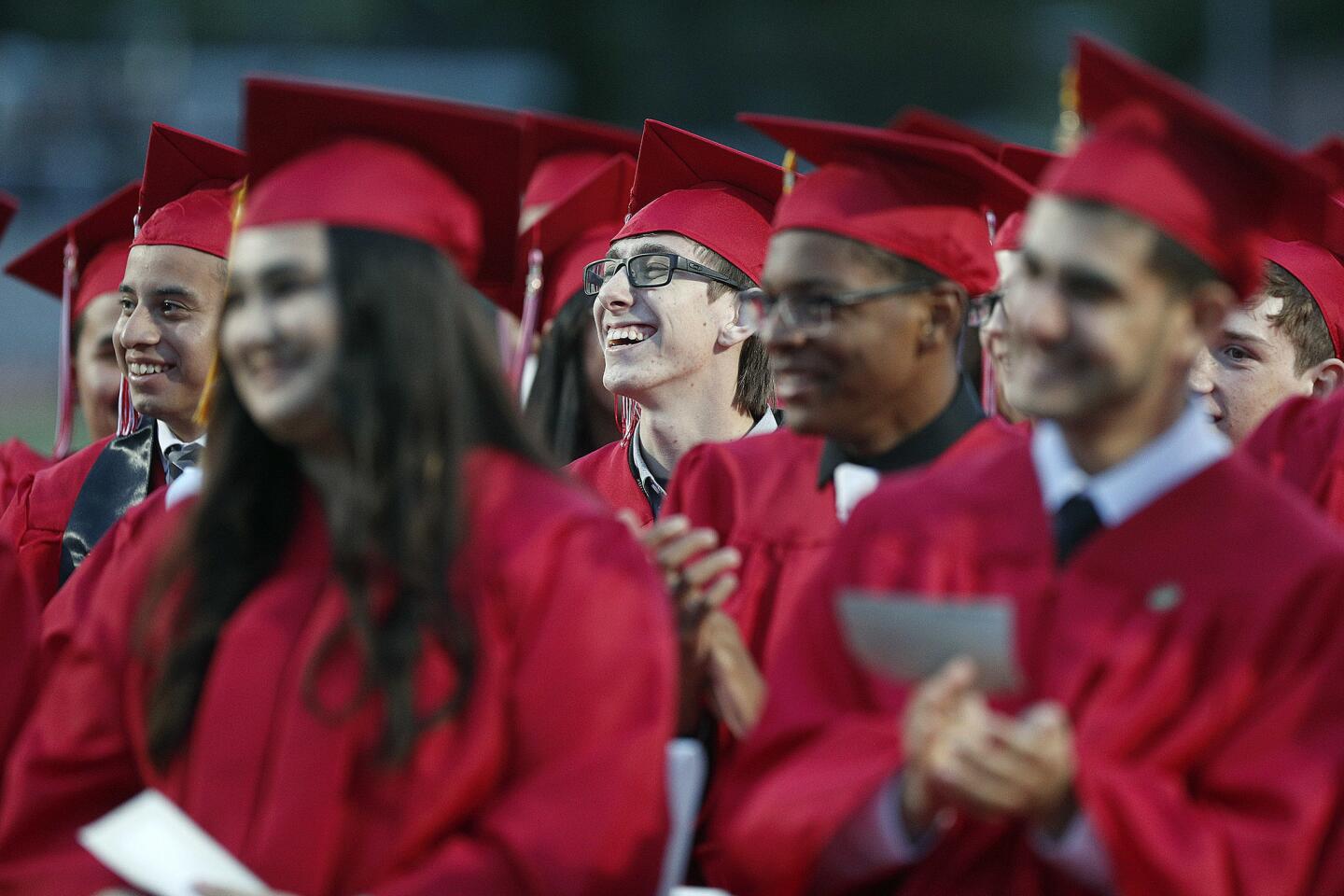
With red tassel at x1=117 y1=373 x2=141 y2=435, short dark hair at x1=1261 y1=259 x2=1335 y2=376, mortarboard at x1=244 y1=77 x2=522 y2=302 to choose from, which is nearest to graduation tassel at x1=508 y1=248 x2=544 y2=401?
red tassel at x1=117 y1=373 x2=141 y2=435

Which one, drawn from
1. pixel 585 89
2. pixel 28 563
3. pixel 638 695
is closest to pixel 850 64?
pixel 585 89

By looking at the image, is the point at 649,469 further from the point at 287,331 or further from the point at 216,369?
the point at 287,331

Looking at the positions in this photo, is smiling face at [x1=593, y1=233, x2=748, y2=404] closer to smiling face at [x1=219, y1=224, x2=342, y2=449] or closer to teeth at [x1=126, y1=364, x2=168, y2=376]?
teeth at [x1=126, y1=364, x2=168, y2=376]

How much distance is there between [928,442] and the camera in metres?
3.68

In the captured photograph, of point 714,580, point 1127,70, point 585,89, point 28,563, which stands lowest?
point 585,89

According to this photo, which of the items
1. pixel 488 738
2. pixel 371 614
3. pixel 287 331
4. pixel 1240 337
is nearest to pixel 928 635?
pixel 488 738

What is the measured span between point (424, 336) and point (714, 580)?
1.06m

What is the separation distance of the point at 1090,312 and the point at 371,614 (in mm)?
1119

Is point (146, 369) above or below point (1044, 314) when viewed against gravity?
below

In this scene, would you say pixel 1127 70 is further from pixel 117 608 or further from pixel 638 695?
pixel 117 608

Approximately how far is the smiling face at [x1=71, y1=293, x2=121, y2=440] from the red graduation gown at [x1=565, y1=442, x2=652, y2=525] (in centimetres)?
182

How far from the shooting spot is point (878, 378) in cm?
366

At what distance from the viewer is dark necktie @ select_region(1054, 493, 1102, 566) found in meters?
2.89

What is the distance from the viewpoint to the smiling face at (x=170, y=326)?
206 inches
